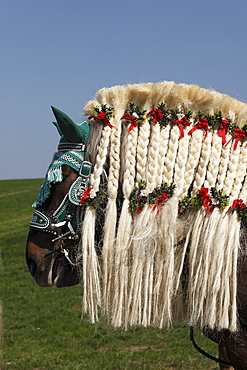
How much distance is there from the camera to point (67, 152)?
2.72 metres

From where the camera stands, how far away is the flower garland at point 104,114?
2.65 m

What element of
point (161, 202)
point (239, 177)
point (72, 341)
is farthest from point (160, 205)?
point (72, 341)

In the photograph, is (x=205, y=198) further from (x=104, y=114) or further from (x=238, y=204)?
(x=104, y=114)

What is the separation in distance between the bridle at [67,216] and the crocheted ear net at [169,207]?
8cm

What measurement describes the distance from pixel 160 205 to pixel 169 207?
58 mm

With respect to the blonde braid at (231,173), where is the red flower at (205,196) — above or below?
below

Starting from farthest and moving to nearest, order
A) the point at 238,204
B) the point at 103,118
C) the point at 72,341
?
the point at 72,341
the point at 103,118
the point at 238,204

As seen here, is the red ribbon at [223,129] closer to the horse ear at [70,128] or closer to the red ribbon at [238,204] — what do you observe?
the red ribbon at [238,204]

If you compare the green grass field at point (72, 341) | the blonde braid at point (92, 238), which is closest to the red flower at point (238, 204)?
the blonde braid at point (92, 238)

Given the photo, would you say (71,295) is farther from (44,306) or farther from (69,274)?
(69,274)

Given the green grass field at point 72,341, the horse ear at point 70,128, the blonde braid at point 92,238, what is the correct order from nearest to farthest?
the horse ear at point 70,128 → the blonde braid at point 92,238 → the green grass field at point 72,341

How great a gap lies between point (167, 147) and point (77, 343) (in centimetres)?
412

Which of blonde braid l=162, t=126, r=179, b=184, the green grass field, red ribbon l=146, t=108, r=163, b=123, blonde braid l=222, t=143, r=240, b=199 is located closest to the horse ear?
red ribbon l=146, t=108, r=163, b=123

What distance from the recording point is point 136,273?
2607 millimetres
